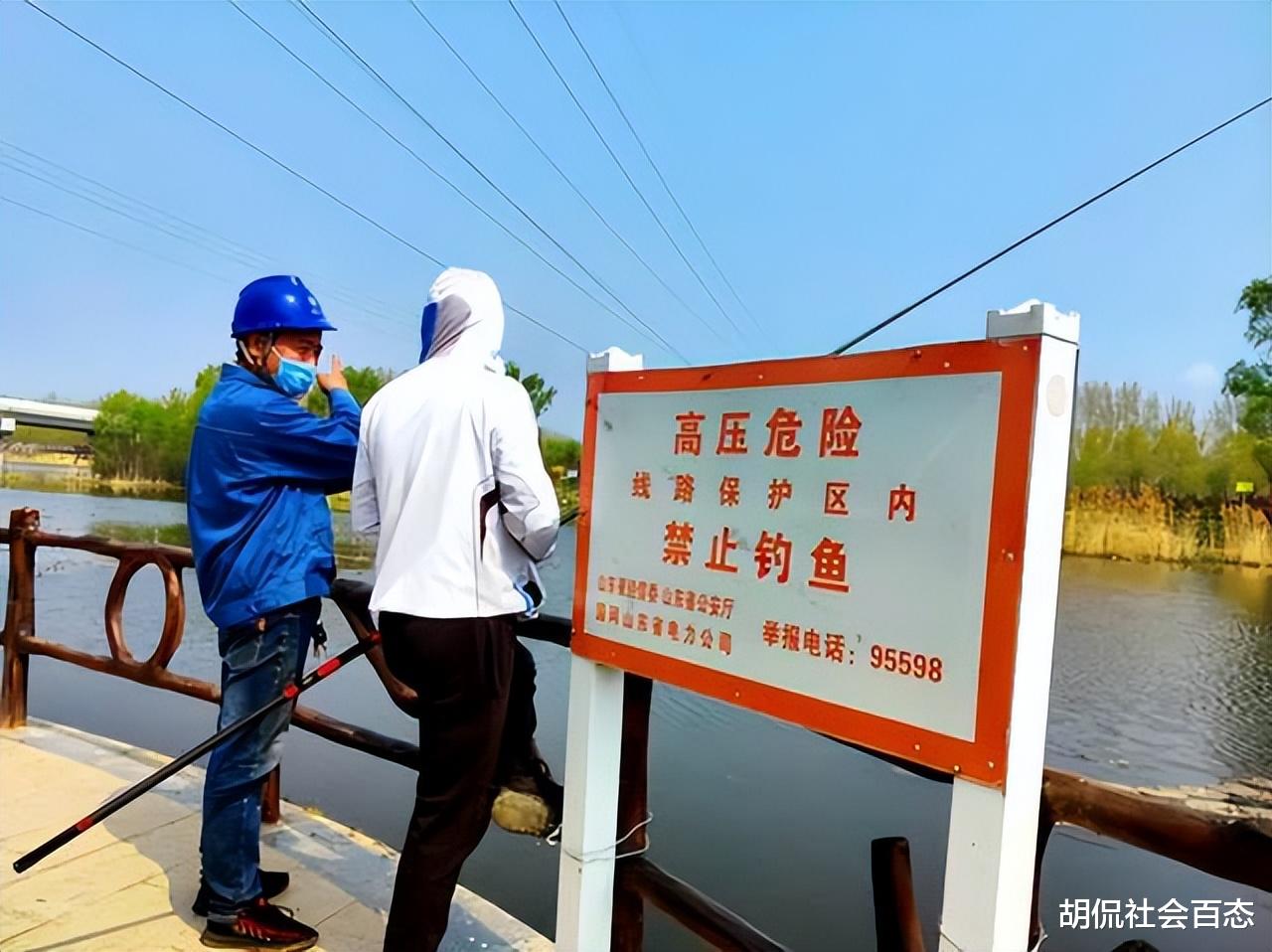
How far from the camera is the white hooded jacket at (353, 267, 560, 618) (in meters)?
1.55

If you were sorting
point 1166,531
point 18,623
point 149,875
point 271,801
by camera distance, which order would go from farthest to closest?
1. point 1166,531
2. point 18,623
3. point 271,801
4. point 149,875

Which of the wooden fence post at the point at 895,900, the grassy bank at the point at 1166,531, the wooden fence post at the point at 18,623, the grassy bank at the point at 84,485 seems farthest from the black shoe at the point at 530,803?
the grassy bank at the point at 84,485

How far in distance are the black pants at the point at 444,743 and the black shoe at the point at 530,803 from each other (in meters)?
0.15

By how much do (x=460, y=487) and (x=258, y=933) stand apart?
1145 mm

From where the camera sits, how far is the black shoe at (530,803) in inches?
69.3

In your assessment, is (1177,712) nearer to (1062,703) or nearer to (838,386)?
(1062,703)

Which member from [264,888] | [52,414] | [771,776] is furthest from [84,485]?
[264,888]

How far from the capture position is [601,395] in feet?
5.47

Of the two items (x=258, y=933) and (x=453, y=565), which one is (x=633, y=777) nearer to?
(x=453, y=565)

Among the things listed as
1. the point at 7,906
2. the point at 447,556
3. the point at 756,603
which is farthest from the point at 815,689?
the point at 7,906

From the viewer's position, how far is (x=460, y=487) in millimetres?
1550

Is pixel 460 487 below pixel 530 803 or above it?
above

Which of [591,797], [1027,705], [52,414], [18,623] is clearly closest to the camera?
[1027,705]

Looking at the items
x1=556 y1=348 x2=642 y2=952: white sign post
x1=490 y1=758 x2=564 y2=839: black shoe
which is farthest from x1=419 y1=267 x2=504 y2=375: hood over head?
x1=490 y1=758 x2=564 y2=839: black shoe
